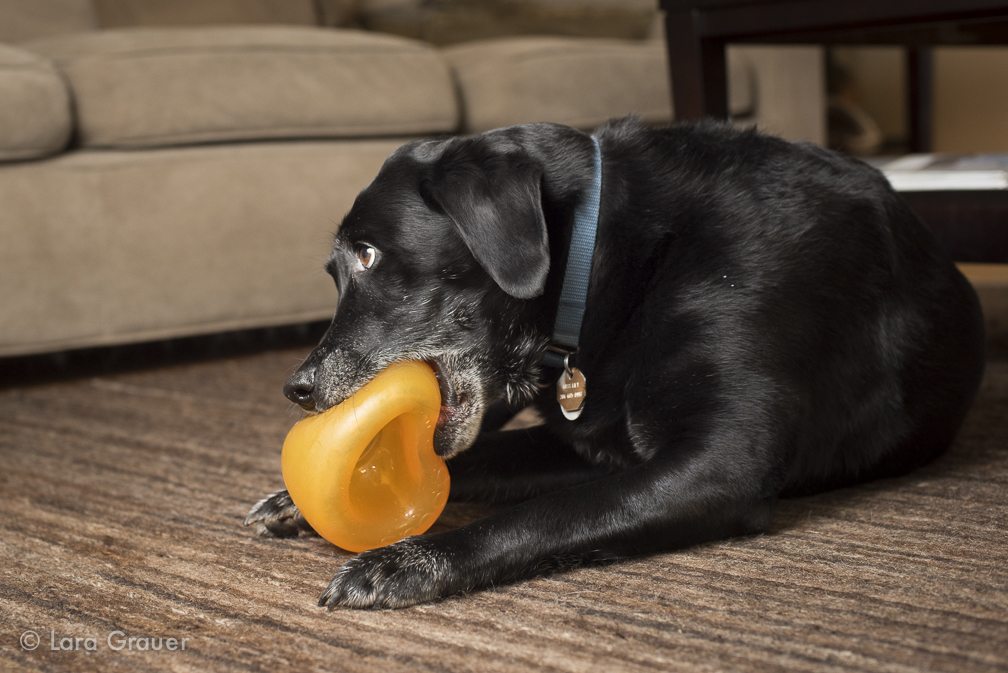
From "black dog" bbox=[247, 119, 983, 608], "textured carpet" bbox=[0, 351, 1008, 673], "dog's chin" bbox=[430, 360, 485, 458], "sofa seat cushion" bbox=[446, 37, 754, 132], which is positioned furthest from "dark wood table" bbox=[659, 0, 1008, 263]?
"dog's chin" bbox=[430, 360, 485, 458]

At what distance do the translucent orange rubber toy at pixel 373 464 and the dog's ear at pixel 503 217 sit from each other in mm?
174

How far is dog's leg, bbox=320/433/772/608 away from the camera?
3.80 ft

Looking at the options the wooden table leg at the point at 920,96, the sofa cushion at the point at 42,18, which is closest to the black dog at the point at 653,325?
the sofa cushion at the point at 42,18

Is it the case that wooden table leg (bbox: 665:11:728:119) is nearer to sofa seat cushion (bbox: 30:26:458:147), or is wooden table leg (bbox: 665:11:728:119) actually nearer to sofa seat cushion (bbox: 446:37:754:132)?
sofa seat cushion (bbox: 446:37:754:132)

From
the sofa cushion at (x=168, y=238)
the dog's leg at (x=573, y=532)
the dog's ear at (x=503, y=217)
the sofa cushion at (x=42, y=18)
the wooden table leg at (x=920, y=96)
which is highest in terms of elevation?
the dog's ear at (x=503, y=217)

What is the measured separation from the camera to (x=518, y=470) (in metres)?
1.53

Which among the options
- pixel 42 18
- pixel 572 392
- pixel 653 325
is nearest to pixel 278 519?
pixel 572 392

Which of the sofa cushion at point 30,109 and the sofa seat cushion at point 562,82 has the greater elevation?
the sofa cushion at point 30,109

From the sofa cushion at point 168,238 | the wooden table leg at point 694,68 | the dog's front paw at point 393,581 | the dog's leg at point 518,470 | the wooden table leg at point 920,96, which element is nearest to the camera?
the dog's front paw at point 393,581

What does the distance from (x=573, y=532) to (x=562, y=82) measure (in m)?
1.95

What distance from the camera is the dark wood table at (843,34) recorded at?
1.94m

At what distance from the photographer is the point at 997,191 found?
204 centimetres

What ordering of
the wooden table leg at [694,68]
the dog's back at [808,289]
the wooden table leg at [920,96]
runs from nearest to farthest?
the dog's back at [808,289] < the wooden table leg at [694,68] < the wooden table leg at [920,96]

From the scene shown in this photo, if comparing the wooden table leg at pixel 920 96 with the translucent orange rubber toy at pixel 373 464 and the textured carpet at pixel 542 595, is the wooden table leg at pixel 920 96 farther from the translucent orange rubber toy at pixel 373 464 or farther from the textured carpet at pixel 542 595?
the translucent orange rubber toy at pixel 373 464
